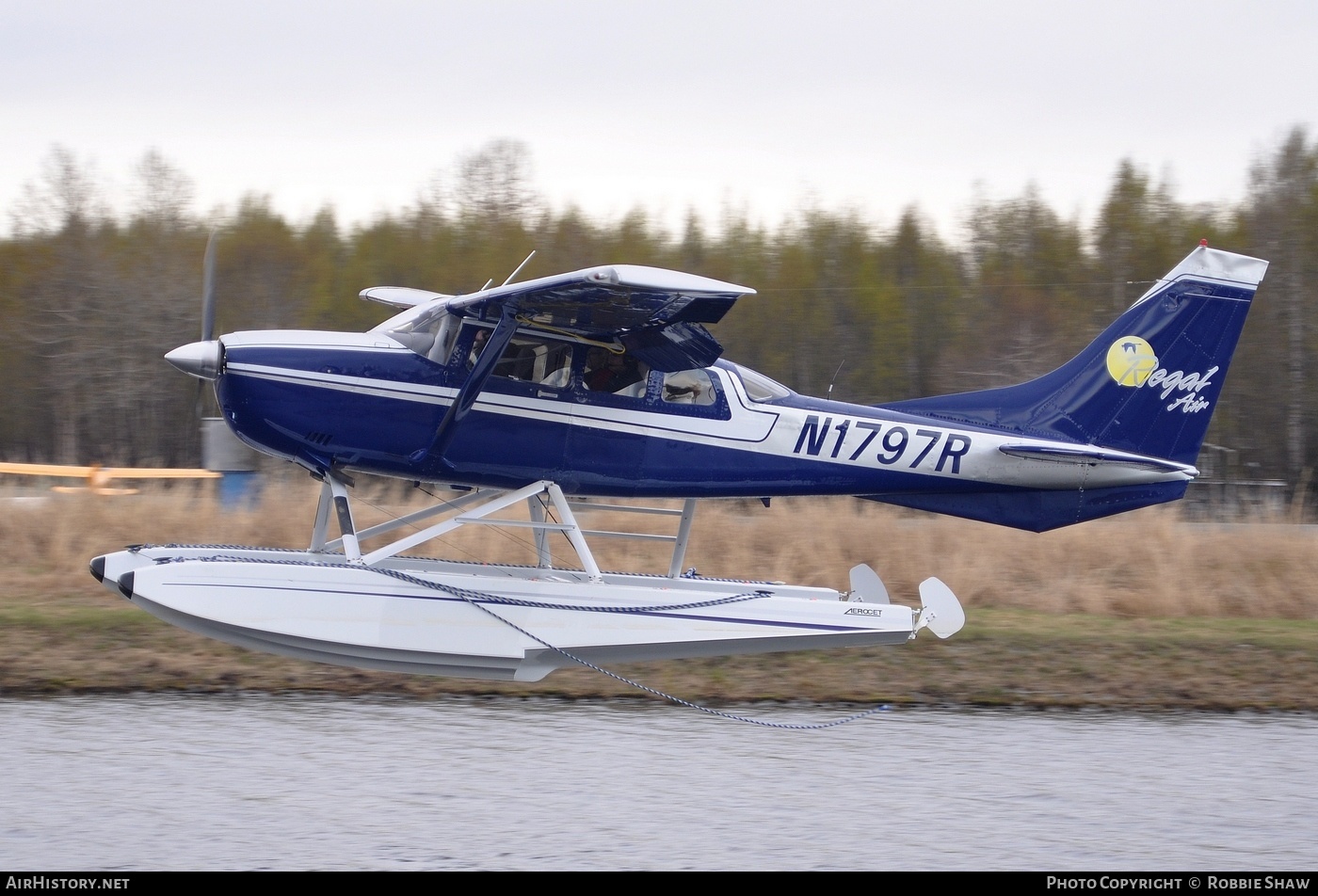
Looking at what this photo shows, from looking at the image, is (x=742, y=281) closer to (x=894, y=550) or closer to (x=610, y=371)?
(x=894, y=550)

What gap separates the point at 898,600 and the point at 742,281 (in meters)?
15.4

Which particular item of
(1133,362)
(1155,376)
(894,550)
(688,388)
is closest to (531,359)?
(688,388)

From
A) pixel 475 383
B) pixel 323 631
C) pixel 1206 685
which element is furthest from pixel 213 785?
pixel 1206 685

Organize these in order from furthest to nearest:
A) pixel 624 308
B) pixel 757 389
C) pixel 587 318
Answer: pixel 757 389
pixel 587 318
pixel 624 308

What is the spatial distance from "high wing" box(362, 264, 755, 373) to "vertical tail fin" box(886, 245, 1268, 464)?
198cm

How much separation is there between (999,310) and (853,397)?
4.01 metres

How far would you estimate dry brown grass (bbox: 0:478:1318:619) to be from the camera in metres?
11.3

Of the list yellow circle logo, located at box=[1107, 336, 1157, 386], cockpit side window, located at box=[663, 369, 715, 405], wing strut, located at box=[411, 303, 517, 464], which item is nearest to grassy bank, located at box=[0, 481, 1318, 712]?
wing strut, located at box=[411, 303, 517, 464]

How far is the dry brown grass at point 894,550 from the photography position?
1134 centimetres

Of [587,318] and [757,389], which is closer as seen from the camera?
[587,318]

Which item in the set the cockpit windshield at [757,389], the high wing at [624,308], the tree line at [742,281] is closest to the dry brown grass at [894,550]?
the cockpit windshield at [757,389]

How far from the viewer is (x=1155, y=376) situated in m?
8.91

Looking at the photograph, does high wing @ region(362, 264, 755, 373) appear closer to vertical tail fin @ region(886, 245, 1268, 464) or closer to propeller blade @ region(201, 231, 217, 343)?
propeller blade @ region(201, 231, 217, 343)
